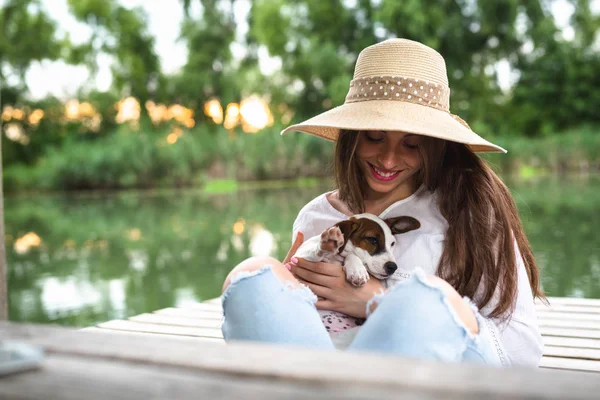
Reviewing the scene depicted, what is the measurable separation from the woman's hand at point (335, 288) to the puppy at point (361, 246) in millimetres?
19

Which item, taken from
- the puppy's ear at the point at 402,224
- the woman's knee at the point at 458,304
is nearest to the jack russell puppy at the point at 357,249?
the puppy's ear at the point at 402,224

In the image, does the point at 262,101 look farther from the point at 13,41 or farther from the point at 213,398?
the point at 213,398

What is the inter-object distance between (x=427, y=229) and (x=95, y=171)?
673 inches

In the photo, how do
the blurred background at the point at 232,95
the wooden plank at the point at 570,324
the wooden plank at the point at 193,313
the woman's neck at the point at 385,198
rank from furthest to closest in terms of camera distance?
the blurred background at the point at 232,95 → the wooden plank at the point at 193,313 → the wooden plank at the point at 570,324 → the woman's neck at the point at 385,198

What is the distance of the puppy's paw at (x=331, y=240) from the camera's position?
5.23ft

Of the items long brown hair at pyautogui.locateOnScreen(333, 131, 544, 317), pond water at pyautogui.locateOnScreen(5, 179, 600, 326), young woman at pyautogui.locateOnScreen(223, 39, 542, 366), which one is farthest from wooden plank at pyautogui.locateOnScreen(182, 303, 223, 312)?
long brown hair at pyautogui.locateOnScreen(333, 131, 544, 317)

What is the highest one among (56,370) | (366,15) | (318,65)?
(366,15)

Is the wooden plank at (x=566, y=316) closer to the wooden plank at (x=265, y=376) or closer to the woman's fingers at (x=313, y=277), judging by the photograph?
the woman's fingers at (x=313, y=277)

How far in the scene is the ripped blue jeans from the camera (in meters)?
1.21

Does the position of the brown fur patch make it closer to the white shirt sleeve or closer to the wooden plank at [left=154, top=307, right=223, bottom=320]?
the white shirt sleeve

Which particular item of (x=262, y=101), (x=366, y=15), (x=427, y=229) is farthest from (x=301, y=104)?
(x=427, y=229)

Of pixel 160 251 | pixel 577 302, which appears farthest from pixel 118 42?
pixel 577 302

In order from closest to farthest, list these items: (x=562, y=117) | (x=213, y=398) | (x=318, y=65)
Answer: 1. (x=213, y=398)
2. (x=318, y=65)
3. (x=562, y=117)

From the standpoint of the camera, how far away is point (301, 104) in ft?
77.3
